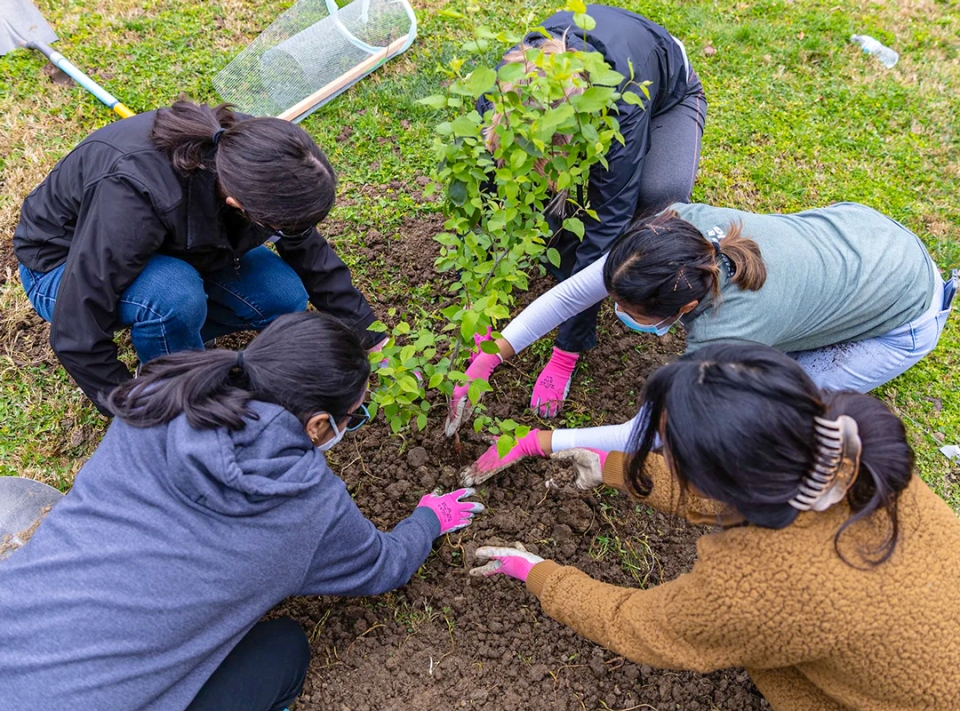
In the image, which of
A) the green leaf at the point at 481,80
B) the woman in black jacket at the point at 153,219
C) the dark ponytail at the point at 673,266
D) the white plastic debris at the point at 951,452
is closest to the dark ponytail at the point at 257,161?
the woman in black jacket at the point at 153,219

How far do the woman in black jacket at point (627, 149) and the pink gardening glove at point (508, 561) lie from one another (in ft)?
2.26

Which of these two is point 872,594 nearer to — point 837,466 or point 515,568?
point 837,466

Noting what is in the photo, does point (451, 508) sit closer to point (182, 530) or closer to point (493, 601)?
point (493, 601)

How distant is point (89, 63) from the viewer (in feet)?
12.1

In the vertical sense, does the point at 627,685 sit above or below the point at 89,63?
below

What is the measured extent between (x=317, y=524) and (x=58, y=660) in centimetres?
58

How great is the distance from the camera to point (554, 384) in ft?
8.86

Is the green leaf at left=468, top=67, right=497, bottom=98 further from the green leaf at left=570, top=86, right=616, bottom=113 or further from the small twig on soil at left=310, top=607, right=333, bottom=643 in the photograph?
the small twig on soil at left=310, top=607, right=333, bottom=643

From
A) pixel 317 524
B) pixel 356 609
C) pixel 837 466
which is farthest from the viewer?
pixel 356 609

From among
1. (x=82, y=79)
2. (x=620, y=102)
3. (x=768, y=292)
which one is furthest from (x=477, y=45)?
(x=82, y=79)

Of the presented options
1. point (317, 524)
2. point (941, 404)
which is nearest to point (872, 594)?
point (317, 524)

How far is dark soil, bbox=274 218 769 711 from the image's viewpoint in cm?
212

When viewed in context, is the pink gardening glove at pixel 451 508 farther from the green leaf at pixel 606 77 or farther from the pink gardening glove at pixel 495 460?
the green leaf at pixel 606 77

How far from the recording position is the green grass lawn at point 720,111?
304cm
